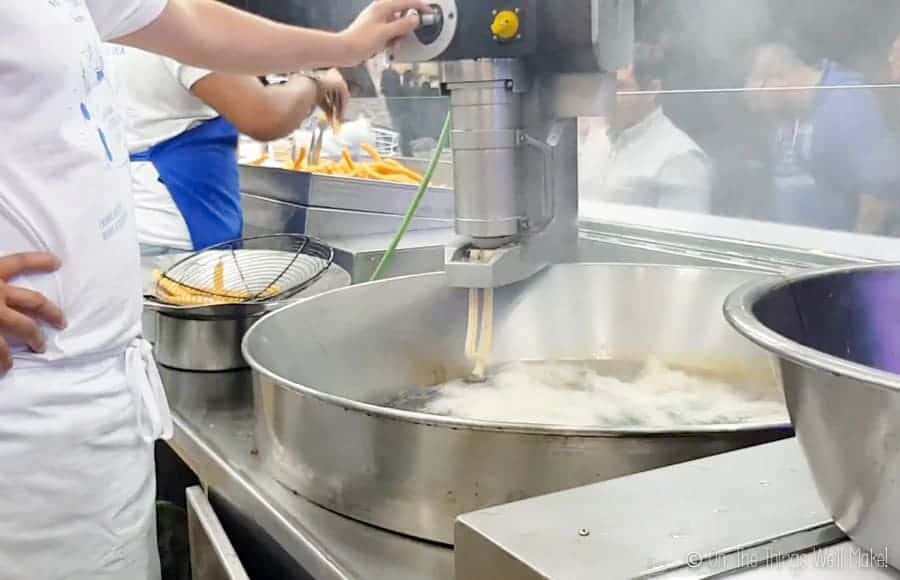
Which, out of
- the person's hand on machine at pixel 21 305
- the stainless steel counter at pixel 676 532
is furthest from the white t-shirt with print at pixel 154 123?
the stainless steel counter at pixel 676 532

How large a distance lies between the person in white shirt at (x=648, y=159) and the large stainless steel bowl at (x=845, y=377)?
1.11 meters


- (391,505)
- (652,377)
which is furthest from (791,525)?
(652,377)

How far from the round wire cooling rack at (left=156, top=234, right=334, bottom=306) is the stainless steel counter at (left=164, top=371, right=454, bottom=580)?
0.26 m

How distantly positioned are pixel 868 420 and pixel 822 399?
0.03 m

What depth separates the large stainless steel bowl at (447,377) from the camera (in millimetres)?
669

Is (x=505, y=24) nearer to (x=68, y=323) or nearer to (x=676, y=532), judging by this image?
(x=68, y=323)

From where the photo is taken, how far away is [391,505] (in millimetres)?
731

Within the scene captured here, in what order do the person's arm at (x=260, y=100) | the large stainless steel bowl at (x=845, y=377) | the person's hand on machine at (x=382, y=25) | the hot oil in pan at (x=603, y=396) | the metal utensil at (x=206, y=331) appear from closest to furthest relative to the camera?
the large stainless steel bowl at (x=845, y=377)
the hot oil in pan at (x=603, y=396)
the person's hand on machine at (x=382, y=25)
the metal utensil at (x=206, y=331)
the person's arm at (x=260, y=100)

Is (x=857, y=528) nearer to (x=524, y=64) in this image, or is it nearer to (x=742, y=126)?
(x=524, y=64)

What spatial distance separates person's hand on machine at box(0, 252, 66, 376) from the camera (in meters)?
0.77

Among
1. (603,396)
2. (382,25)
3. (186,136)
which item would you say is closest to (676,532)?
(603,396)

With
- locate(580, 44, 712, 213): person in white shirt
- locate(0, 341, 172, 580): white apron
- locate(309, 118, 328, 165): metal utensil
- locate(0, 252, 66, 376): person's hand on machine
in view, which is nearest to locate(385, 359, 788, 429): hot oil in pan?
locate(0, 341, 172, 580): white apron

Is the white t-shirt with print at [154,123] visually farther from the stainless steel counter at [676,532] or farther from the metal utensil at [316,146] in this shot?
the stainless steel counter at [676,532]

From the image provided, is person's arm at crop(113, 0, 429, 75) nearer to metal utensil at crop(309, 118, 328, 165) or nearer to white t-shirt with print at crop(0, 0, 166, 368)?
white t-shirt with print at crop(0, 0, 166, 368)
